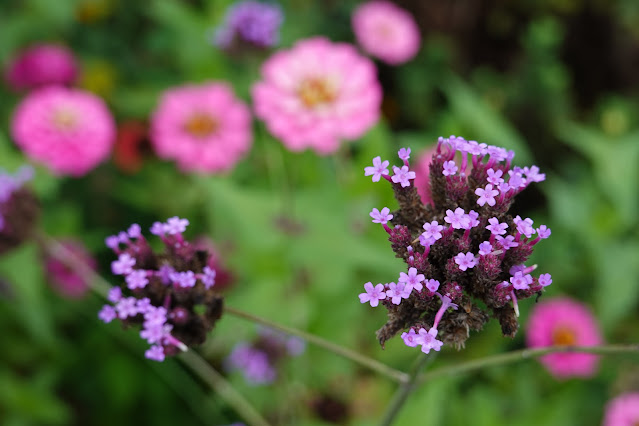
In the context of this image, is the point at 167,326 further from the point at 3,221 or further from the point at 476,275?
the point at 3,221

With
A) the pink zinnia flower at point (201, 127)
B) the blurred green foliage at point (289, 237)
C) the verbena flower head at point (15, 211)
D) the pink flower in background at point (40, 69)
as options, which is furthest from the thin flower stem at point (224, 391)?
the pink flower in background at point (40, 69)

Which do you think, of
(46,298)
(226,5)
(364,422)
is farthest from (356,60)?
(46,298)

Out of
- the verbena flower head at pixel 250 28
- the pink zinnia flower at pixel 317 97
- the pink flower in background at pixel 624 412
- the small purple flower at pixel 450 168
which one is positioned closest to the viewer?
the small purple flower at pixel 450 168

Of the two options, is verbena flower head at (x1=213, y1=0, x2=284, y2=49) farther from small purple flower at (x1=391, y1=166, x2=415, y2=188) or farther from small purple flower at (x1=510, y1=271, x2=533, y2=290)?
small purple flower at (x1=510, y1=271, x2=533, y2=290)

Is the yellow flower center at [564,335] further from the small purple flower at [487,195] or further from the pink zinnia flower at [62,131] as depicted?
the pink zinnia flower at [62,131]

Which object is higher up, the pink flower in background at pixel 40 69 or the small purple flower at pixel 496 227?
the pink flower in background at pixel 40 69

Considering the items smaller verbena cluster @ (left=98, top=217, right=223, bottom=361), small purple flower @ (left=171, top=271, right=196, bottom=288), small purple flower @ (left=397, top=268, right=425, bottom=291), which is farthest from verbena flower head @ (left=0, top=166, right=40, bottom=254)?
small purple flower @ (left=397, top=268, right=425, bottom=291)
